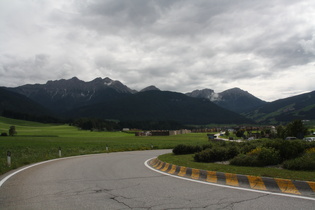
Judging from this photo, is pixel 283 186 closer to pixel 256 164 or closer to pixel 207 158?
pixel 256 164

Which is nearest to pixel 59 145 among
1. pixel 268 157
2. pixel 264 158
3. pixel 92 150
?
pixel 92 150

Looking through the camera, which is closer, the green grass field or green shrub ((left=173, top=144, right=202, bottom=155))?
green shrub ((left=173, top=144, right=202, bottom=155))

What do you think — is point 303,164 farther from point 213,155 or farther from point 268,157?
→ point 213,155

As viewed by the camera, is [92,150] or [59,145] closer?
[92,150]

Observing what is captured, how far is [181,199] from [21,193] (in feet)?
16.7

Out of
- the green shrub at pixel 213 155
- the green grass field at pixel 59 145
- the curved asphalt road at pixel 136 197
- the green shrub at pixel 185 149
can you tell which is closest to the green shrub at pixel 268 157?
the green shrub at pixel 213 155

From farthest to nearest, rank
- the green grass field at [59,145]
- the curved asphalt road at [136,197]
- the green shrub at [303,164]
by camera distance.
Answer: the green grass field at [59,145] < the green shrub at [303,164] < the curved asphalt road at [136,197]

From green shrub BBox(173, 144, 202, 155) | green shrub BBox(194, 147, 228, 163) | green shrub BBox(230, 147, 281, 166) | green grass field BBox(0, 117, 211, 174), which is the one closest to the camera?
green shrub BBox(230, 147, 281, 166)

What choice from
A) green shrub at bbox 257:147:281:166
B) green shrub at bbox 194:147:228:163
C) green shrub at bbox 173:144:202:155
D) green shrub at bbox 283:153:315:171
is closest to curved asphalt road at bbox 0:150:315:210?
green shrub at bbox 283:153:315:171

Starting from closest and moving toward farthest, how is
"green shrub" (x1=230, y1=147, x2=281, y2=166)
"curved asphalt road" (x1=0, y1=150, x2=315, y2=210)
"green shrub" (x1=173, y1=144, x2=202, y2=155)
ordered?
1. "curved asphalt road" (x1=0, y1=150, x2=315, y2=210)
2. "green shrub" (x1=230, y1=147, x2=281, y2=166)
3. "green shrub" (x1=173, y1=144, x2=202, y2=155)

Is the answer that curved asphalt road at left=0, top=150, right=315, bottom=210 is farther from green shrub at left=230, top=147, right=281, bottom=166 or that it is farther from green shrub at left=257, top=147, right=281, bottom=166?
green shrub at left=257, top=147, right=281, bottom=166

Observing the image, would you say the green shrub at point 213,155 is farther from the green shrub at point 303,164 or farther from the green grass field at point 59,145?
the green grass field at point 59,145

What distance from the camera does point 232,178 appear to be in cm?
991

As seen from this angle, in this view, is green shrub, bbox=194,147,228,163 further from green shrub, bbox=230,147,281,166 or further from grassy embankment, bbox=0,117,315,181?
green shrub, bbox=230,147,281,166
